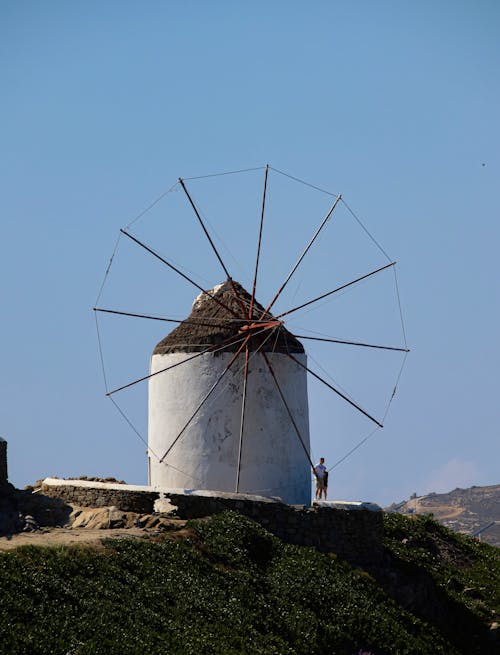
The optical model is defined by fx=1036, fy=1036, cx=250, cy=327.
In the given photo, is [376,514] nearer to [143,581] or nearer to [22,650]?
[143,581]

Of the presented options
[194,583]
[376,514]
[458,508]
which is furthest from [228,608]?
[458,508]

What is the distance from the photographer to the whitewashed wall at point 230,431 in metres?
28.5

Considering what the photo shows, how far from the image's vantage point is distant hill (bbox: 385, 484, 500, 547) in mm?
109312

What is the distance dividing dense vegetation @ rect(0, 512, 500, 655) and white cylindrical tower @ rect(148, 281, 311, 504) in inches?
139

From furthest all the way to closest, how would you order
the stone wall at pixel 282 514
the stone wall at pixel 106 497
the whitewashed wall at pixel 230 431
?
the whitewashed wall at pixel 230 431 → the stone wall at pixel 106 497 → the stone wall at pixel 282 514

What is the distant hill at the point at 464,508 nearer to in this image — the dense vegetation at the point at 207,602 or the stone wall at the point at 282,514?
the stone wall at the point at 282,514

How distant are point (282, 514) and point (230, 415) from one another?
384 cm

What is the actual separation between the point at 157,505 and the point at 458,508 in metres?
101

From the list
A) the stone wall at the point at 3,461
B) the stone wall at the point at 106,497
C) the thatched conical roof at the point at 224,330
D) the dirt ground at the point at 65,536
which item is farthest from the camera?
the thatched conical roof at the point at 224,330

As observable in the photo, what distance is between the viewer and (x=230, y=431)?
93.8ft

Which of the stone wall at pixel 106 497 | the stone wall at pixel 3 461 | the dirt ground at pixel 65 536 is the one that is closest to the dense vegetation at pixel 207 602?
the dirt ground at pixel 65 536

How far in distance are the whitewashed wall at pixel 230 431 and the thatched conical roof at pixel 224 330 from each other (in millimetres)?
308

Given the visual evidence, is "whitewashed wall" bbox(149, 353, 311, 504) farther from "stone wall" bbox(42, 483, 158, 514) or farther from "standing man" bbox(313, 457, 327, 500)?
"stone wall" bbox(42, 483, 158, 514)

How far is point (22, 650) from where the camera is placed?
55.1 ft
